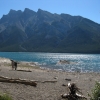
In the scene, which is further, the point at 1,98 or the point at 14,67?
the point at 14,67

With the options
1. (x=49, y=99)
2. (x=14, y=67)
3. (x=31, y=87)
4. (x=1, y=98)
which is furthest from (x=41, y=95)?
(x=14, y=67)

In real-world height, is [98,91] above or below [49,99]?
above

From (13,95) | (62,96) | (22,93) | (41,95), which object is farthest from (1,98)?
(62,96)

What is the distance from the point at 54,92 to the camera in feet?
72.2

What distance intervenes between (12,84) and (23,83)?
57.5 inches

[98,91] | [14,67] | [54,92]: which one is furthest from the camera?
[14,67]

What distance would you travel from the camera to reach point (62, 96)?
783 inches

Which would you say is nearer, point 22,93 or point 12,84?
point 22,93

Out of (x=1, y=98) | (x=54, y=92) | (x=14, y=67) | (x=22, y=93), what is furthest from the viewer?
(x=14, y=67)

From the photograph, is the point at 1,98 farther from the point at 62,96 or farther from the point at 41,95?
the point at 62,96

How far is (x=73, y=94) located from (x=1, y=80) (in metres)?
8.48

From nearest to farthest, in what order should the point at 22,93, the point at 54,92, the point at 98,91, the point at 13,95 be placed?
1. the point at 98,91
2. the point at 13,95
3. the point at 22,93
4. the point at 54,92

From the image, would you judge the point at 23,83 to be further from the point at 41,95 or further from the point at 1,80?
the point at 41,95

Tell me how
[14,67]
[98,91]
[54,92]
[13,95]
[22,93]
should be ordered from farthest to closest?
[14,67] < [54,92] < [22,93] < [13,95] < [98,91]
